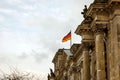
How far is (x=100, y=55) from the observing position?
4562cm

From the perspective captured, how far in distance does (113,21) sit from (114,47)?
245 cm

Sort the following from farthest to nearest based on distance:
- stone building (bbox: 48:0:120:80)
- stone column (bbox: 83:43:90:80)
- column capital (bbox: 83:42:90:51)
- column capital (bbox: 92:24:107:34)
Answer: column capital (bbox: 83:42:90:51), stone column (bbox: 83:43:90:80), column capital (bbox: 92:24:107:34), stone building (bbox: 48:0:120:80)

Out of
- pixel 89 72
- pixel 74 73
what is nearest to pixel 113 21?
pixel 89 72

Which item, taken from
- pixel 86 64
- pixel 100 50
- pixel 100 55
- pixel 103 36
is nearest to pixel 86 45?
pixel 86 64

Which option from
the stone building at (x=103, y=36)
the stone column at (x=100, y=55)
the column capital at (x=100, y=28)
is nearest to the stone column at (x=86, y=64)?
the stone building at (x=103, y=36)

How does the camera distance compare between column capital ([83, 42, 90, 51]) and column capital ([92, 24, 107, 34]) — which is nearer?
column capital ([92, 24, 107, 34])

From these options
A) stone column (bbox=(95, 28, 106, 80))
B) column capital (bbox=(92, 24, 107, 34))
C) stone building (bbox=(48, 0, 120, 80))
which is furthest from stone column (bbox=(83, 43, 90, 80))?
column capital (bbox=(92, 24, 107, 34))

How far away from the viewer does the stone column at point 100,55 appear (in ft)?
147

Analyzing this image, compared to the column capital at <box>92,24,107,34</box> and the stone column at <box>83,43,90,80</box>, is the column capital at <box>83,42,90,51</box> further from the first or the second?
the column capital at <box>92,24,107,34</box>

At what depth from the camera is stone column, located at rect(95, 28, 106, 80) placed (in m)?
44.8

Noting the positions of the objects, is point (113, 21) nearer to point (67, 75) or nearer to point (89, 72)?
point (89, 72)

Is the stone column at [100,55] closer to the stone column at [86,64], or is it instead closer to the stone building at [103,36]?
the stone building at [103,36]

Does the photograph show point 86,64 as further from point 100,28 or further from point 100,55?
point 100,28

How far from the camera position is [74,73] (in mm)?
74688
